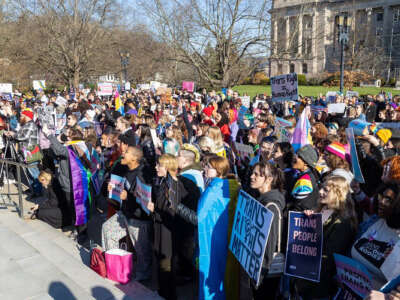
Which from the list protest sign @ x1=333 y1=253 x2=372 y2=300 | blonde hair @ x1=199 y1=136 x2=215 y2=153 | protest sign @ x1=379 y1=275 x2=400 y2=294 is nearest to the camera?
protest sign @ x1=379 y1=275 x2=400 y2=294

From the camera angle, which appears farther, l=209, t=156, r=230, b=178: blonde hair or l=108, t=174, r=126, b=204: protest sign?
l=108, t=174, r=126, b=204: protest sign

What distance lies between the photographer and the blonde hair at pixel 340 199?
3541 mm

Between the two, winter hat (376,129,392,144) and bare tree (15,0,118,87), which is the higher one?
bare tree (15,0,118,87)

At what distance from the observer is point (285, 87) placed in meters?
9.61

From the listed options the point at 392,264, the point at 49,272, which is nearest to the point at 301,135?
the point at 392,264

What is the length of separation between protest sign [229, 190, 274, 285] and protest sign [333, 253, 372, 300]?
625 millimetres

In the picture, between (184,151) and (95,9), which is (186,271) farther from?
(95,9)

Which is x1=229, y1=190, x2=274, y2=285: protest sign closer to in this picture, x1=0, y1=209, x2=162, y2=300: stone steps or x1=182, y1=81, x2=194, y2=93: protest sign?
x1=0, y1=209, x2=162, y2=300: stone steps

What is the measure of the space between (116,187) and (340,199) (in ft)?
8.88

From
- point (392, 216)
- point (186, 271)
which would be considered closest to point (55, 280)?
point (186, 271)

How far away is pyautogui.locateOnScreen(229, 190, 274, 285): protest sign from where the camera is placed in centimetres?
319

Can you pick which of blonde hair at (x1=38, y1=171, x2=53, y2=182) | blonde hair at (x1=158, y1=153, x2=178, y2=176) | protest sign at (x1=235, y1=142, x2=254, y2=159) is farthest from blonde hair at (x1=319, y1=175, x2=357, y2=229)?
blonde hair at (x1=38, y1=171, x2=53, y2=182)

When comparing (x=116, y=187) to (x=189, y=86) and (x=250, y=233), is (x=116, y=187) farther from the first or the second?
(x=189, y=86)

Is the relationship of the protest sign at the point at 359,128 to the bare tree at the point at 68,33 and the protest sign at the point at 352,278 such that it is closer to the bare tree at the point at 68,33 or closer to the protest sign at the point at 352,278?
the protest sign at the point at 352,278
